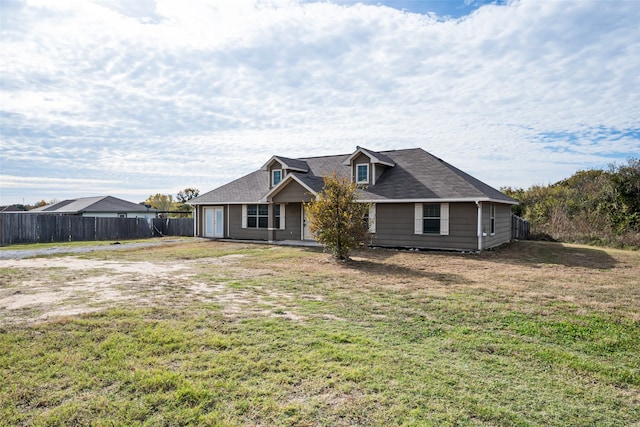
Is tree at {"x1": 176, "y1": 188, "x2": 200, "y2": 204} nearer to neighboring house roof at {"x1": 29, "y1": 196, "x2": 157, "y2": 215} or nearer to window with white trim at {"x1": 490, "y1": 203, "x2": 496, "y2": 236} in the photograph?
neighboring house roof at {"x1": 29, "y1": 196, "x2": 157, "y2": 215}

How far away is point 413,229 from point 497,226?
4784 mm

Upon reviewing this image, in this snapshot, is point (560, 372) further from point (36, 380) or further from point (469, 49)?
point (469, 49)

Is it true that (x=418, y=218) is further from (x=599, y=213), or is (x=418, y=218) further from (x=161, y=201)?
(x=161, y=201)

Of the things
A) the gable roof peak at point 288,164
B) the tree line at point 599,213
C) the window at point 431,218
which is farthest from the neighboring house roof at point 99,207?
the tree line at point 599,213

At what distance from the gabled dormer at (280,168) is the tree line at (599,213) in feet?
48.2

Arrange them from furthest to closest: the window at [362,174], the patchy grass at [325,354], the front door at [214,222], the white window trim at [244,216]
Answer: the front door at [214,222]
the white window trim at [244,216]
the window at [362,174]
the patchy grass at [325,354]

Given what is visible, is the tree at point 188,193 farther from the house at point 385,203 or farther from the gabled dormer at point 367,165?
the gabled dormer at point 367,165

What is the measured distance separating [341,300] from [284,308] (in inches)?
52.0

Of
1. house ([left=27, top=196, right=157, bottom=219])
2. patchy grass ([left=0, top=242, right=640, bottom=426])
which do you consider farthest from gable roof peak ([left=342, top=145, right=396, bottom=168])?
house ([left=27, top=196, right=157, bottom=219])

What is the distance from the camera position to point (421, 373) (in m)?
4.38

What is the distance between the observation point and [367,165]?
66.6 ft

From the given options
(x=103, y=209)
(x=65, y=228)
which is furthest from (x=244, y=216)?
(x=103, y=209)

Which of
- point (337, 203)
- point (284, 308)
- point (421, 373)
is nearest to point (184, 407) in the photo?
point (421, 373)

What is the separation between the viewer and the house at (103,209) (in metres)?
35.4
